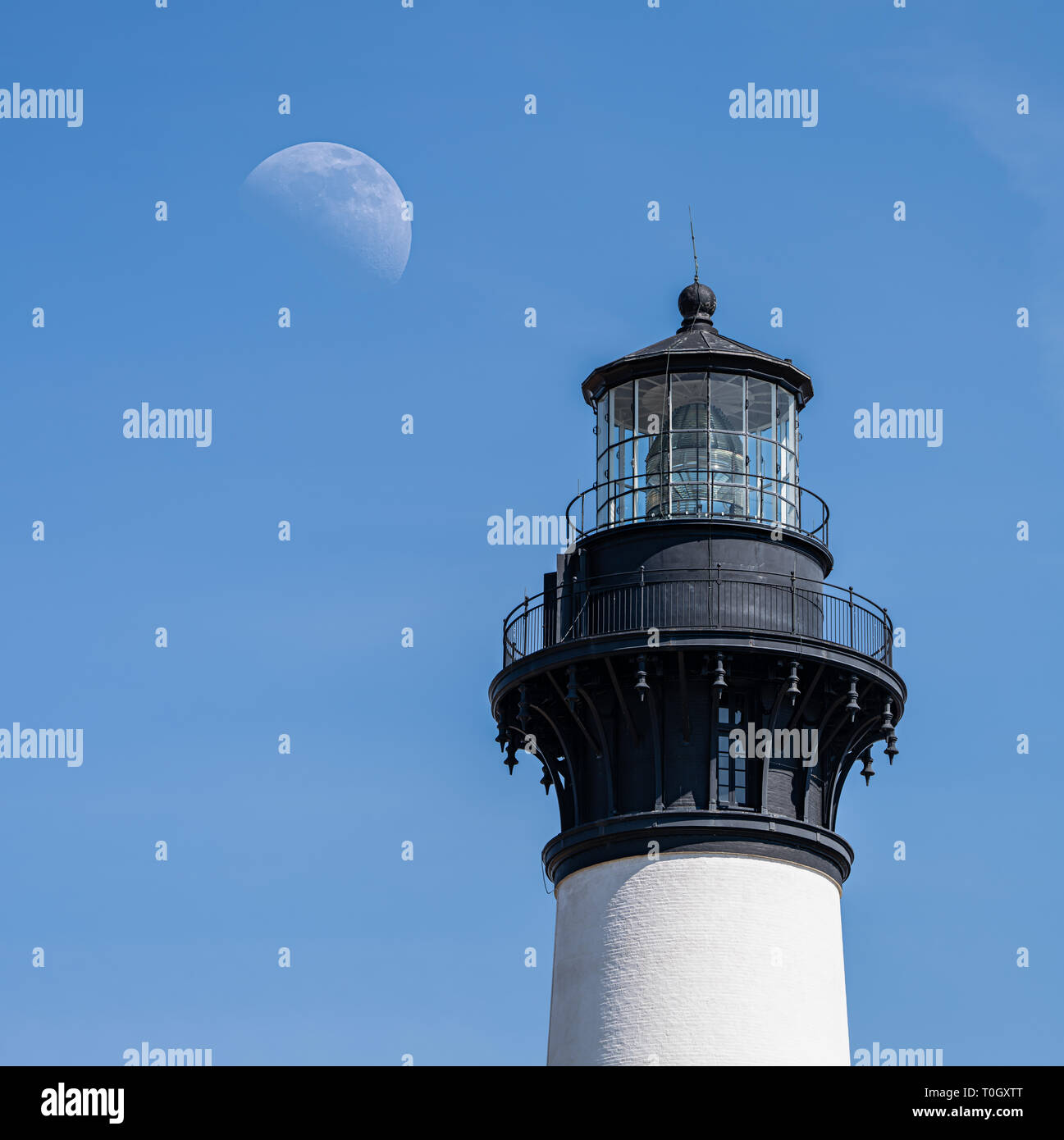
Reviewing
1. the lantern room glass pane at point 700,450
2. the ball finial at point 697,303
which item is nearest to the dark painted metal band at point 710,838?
the lantern room glass pane at point 700,450

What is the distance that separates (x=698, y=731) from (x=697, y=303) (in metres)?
8.29

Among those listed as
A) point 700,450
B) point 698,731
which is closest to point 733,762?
point 698,731

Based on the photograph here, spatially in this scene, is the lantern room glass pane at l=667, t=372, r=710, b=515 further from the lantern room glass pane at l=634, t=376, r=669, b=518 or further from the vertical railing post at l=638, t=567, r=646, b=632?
the vertical railing post at l=638, t=567, r=646, b=632

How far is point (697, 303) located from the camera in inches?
1620

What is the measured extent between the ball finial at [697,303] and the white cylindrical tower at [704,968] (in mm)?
10123

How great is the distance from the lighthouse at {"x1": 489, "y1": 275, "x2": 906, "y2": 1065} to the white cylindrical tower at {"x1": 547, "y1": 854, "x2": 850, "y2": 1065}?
0.12 ft

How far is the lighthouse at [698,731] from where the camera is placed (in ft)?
118

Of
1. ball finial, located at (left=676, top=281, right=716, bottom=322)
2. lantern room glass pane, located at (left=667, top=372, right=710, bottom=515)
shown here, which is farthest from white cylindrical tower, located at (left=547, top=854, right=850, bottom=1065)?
ball finial, located at (left=676, top=281, right=716, bottom=322)

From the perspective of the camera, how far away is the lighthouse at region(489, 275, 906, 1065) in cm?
3600

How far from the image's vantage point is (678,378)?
39750mm
